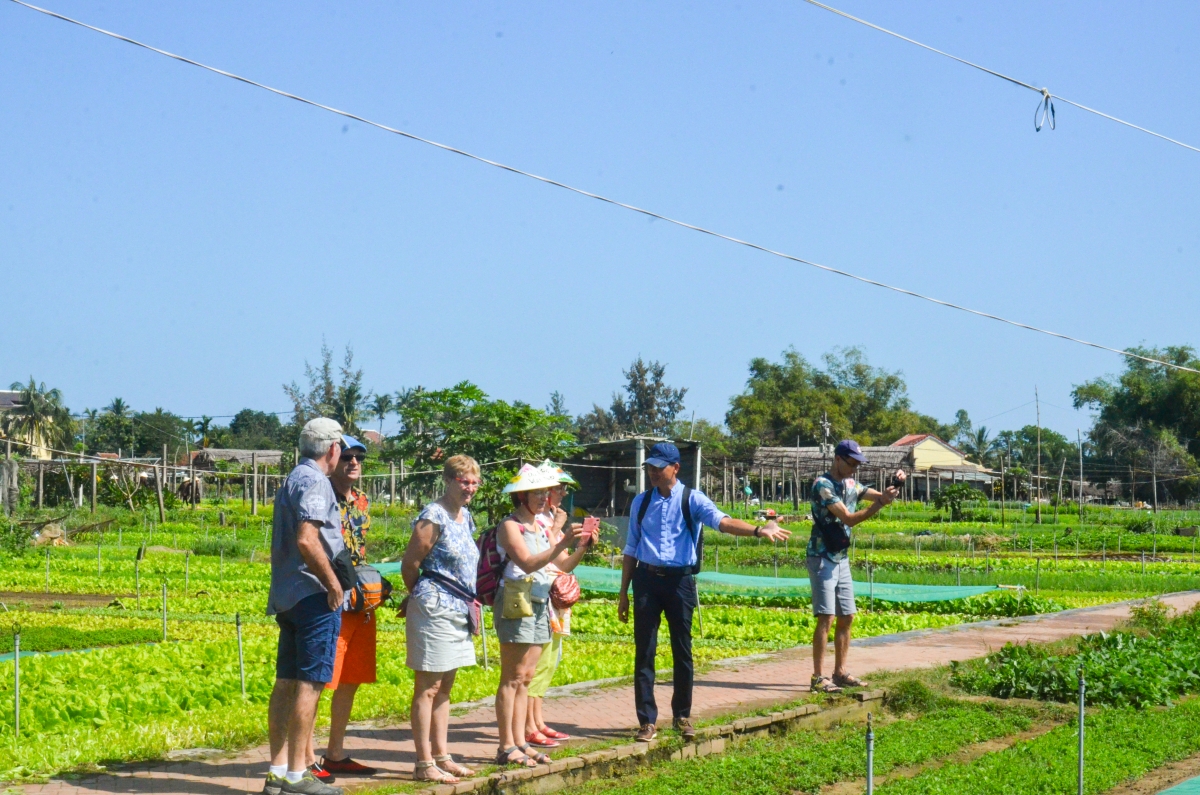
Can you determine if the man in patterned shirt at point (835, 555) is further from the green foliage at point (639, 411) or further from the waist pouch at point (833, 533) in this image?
the green foliage at point (639, 411)

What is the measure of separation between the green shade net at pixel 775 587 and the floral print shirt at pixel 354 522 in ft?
41.1

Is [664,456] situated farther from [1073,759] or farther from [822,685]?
[1073,759]

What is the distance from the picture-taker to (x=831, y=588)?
31.3 feet

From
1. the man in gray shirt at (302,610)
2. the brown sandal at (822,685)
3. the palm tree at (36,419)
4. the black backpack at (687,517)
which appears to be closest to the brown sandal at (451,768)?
the man in gray shirt at (302,610)

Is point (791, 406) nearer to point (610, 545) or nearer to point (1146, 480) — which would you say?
point (1146, 480)

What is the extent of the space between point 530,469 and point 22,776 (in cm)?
315

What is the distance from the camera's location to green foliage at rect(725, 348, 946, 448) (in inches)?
3524

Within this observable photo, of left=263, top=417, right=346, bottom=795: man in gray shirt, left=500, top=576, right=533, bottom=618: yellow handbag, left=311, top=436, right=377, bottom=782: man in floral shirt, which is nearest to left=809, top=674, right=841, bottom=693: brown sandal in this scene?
left=500, top=576, right=533, bottom=618: yellow handbag

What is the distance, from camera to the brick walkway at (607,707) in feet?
20.9

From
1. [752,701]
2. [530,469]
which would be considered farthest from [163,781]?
[752,701]

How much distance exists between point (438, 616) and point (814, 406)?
278 feet

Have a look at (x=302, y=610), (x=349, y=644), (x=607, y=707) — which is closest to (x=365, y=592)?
(x=349, y=644)

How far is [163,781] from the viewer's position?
6.39 m

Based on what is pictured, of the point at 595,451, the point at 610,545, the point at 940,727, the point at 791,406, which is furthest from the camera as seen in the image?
the point at 791,406
